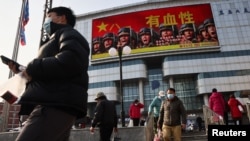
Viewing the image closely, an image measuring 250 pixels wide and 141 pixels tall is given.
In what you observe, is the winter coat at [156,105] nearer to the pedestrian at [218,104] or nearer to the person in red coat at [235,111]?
the pedestrian at [218,104]

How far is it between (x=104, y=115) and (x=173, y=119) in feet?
5.44

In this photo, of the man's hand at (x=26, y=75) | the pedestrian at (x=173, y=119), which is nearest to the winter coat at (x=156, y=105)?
the pedestrian at (x=173, y=119)

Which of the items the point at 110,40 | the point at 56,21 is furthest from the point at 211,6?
the point at 56,21

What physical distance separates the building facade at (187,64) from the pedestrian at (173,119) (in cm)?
3868

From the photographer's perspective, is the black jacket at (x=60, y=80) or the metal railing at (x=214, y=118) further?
the metal railing at (x=214, y=118)

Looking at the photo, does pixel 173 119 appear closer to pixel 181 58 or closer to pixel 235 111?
pixel 235 111

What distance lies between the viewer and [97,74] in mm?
48844

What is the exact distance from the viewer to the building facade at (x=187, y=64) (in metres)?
43.8

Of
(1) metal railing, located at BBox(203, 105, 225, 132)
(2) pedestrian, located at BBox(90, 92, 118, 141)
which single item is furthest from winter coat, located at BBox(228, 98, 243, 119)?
(2) pedestrian, located at BBox(90, 92, 118, 141)

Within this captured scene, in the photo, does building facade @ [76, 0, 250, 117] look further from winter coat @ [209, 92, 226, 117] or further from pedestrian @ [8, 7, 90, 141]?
pedestrian @ [8, 7, 90, 141]

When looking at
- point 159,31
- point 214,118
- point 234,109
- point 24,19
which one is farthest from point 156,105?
point 159,31

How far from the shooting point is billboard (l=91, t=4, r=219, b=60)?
147 feet

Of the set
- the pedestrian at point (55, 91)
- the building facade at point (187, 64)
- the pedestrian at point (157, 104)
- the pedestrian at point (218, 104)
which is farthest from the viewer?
the building facade at point (187, 64)

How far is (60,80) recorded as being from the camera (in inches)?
68.9
